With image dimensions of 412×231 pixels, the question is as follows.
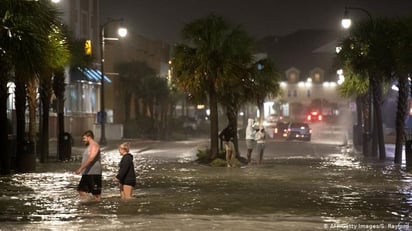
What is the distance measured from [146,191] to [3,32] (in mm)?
5365

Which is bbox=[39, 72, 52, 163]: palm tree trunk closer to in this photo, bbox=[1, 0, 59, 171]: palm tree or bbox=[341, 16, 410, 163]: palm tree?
bbox=[1, 0, 59, 171]: palm tree

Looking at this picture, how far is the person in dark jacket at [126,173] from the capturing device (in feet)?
50.7

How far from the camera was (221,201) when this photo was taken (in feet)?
50.5

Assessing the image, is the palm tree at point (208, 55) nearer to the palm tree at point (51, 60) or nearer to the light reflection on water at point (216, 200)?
the light reflection on water at point (216, 200)

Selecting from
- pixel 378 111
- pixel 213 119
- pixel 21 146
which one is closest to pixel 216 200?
pixel 21 146

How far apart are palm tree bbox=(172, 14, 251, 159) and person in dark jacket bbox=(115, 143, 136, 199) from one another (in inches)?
444

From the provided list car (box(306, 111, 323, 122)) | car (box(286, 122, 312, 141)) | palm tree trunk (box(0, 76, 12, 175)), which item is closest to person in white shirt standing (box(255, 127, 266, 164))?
palm tree trunk (box(0, 76, 12, 175))

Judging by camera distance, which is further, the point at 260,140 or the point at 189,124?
the point at 189,124

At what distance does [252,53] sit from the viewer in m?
27.6

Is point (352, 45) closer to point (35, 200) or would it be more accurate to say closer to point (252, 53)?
point (252, 53)

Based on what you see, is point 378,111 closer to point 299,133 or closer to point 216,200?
point 216,200

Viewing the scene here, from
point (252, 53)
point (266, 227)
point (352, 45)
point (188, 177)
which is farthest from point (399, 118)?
point (266, 227)

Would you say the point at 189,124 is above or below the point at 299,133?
above

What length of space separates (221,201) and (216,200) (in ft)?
0.79
